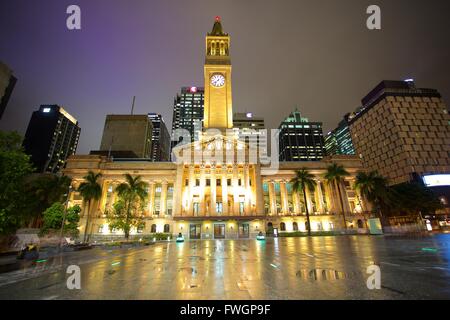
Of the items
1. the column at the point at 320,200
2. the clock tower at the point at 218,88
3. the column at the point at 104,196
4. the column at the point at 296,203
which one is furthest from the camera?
the clock tower at the point at 218,88

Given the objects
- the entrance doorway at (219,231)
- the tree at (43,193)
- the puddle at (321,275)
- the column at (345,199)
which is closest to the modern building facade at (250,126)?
the column at (345,199)

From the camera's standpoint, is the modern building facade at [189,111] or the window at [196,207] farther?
the modern building facade at [189,111]

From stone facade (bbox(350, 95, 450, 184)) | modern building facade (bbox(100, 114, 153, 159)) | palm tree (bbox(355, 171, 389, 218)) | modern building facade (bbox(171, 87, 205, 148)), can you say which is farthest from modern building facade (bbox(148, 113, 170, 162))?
palm tree (bbox(355, 171, 389, 218))

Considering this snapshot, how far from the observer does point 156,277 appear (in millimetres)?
8234

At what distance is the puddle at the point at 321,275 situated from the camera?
7.21m

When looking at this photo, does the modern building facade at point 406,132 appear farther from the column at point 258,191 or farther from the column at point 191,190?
the column at point 191,190

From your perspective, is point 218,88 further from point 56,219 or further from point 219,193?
point 56,219

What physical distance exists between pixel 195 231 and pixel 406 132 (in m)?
84.0

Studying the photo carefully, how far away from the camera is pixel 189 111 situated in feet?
470

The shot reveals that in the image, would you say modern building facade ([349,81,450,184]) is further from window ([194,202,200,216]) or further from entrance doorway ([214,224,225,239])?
window ([194,202,200,216])

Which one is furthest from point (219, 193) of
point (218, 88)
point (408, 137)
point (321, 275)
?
point (408, 137)

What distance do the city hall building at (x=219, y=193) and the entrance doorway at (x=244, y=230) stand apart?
23cm
